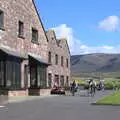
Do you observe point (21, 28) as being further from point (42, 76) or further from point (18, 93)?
point (18, 93)

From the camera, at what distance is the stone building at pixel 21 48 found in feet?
134

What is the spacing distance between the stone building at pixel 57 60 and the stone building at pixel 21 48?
5.80 meters

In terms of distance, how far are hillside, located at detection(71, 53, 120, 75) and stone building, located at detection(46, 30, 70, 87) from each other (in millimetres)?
62967

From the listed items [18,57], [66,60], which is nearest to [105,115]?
[18,57]

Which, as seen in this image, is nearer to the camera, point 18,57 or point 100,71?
point 18,57

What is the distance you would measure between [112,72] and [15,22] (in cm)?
9426

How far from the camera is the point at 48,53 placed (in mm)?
60344

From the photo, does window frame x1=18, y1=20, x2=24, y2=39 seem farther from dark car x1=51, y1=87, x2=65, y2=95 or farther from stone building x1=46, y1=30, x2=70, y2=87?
stone building x1=46, y1=30, x2=70, y2=87

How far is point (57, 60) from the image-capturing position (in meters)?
66.1

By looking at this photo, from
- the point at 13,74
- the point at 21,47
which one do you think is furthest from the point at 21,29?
the point at 13,74

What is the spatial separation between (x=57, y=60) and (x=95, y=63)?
81460 mm

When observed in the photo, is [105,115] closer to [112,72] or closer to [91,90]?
[91,90]

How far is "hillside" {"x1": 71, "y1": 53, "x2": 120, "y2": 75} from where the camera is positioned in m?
139

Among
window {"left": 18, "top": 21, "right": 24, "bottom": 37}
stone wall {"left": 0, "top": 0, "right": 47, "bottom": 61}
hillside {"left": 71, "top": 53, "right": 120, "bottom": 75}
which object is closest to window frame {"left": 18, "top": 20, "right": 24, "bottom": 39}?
window {"left": 18, "top": 21, "right": 24, "bottom": 37}
